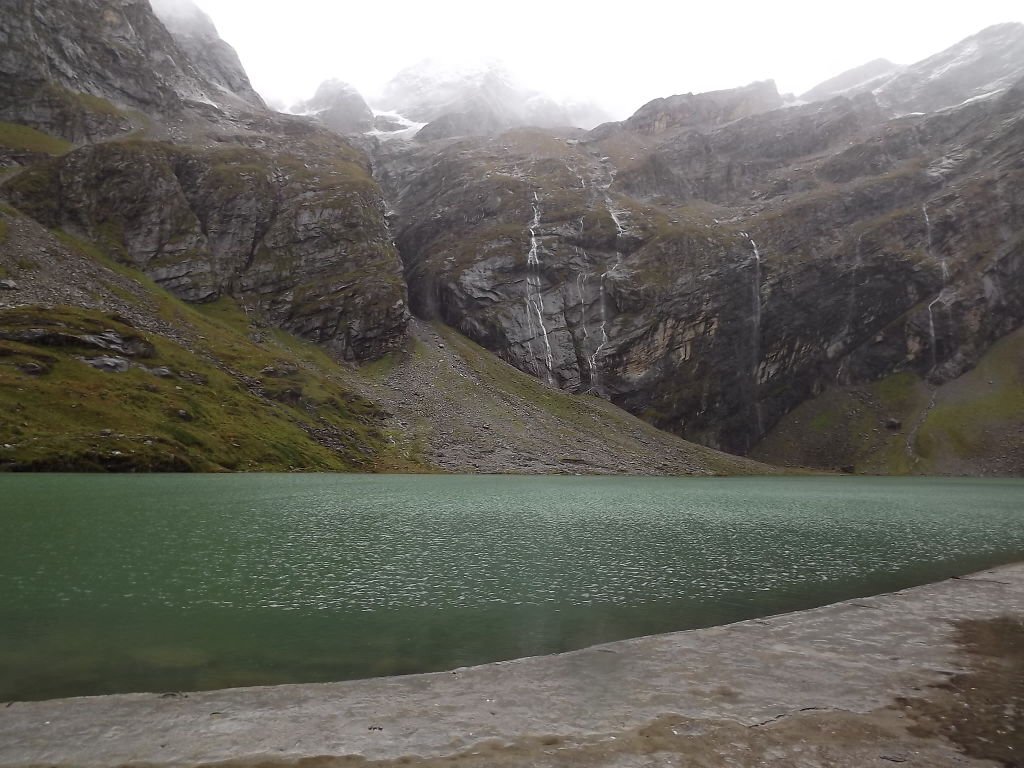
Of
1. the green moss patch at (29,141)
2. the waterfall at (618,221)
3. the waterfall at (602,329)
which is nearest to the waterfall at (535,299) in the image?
the waterfall at (602,329)

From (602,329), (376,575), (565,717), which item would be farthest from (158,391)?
(602,329)

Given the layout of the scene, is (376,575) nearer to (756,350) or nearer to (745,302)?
(756,350)

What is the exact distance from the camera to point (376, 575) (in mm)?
26938

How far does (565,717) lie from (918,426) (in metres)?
183

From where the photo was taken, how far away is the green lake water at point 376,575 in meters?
16.9

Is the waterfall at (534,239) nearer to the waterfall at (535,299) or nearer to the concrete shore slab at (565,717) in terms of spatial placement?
the waterfall at (535,299)

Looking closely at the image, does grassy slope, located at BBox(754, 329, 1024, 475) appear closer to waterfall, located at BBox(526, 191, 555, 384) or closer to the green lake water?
waterfall, located at BBox(526, 191, 555, 384)

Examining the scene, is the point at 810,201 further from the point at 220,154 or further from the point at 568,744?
the point at 568,744

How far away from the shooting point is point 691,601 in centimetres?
2403

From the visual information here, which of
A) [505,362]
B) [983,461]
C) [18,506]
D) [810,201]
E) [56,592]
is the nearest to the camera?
[56,592]

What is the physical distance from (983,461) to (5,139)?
246 metres

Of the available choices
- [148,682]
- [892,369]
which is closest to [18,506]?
[148,682]

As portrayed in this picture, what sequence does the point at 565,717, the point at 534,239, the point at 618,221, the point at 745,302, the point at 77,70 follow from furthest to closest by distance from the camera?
1. the point at 618,221
2. the point at 534,239
3. the point at 77,70
4. the point at 745,302
5. the point at 565,717

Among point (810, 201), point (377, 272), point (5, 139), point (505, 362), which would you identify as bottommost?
point (505, 362)
